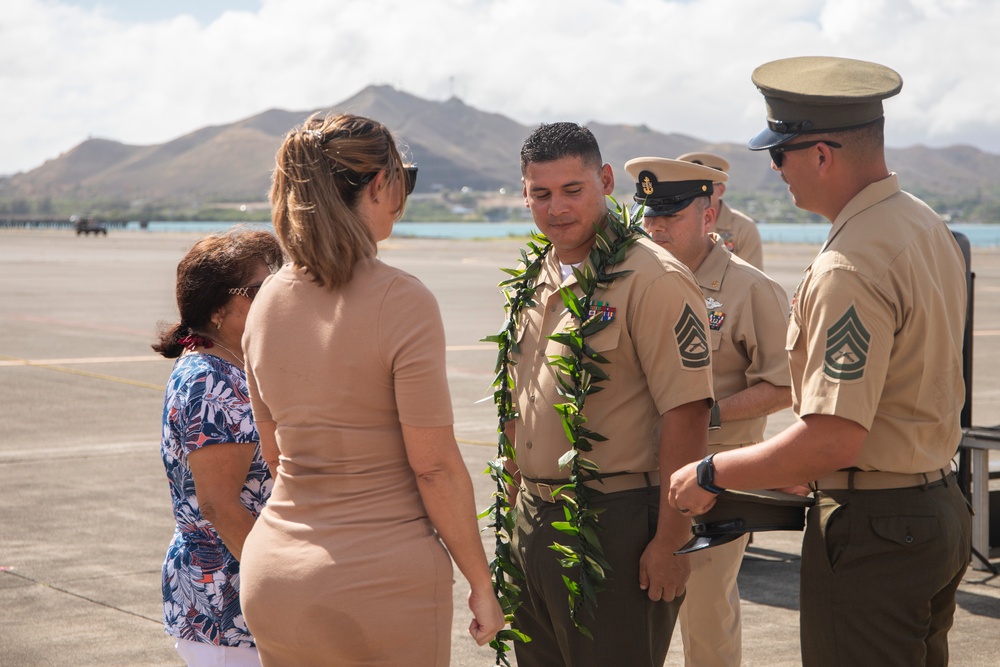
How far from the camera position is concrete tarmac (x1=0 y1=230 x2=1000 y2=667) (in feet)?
18.1

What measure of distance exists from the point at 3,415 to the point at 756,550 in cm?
830

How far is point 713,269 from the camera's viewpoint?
15.6 ft

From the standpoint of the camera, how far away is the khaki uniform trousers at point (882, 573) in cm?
294

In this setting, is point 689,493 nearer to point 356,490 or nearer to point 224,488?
point 356,490

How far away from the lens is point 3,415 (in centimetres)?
1180

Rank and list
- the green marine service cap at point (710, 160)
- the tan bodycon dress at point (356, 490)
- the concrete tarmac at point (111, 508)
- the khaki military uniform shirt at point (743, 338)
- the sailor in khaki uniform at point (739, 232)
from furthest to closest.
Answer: the green marine service cap at point (710, 160) < the sailor in khaki uniform at point (739, 232) < the concrete tarmac at point (111, 508) < the khaki military uniform shirt at point (743, 338) < the tan bodycon dress at point (356, 490)

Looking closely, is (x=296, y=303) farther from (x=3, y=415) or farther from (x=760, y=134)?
(x=3, y=415)

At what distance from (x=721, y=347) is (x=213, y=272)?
2.13 meters

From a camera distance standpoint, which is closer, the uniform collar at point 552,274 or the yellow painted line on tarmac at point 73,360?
the uniform collar at point 552,274

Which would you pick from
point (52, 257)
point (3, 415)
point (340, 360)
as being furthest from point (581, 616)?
point (52, 257)

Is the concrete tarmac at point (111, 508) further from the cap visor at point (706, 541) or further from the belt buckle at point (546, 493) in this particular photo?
the cap visor at point (706, 541)

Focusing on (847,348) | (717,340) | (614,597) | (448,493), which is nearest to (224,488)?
(448,493)

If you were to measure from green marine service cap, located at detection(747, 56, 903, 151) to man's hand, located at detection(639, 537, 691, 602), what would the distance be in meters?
1.16

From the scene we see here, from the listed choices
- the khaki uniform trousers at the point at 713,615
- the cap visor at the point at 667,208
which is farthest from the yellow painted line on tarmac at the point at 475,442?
the khaki uniform trousers at the point at 713,615
